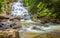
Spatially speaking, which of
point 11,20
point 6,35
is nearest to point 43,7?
point 11,20

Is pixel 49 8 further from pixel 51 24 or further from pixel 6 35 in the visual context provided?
pixel 6 35

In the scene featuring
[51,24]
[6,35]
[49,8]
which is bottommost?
[51,24]

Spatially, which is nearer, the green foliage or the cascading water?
the green foliage

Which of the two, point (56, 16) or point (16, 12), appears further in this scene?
point (16, 12)

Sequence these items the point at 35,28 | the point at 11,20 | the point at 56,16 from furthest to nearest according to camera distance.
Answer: the point at 56,16 < the point at 11,20 < the point at 35,28

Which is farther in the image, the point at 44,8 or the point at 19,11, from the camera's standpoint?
the point at 19,11

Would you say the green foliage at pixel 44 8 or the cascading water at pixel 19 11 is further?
the cascading water at pixel 19 11

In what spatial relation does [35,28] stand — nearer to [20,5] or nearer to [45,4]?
[45,4]

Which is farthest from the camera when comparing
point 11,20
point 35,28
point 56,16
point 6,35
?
point 56,16

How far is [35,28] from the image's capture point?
13.2 metres

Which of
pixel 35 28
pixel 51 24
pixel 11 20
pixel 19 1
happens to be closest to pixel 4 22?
pixel 11 20

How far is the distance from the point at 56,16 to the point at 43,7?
2.04m

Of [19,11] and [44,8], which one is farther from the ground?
[44,8]

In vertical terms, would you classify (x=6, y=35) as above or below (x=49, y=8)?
above
